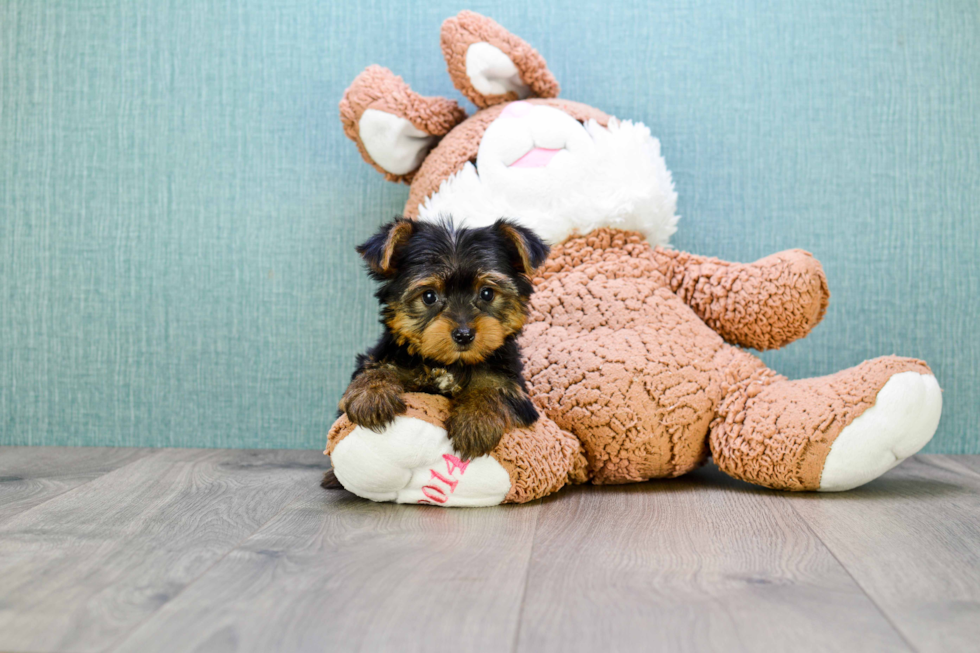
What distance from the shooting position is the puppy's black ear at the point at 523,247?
74.7 inches

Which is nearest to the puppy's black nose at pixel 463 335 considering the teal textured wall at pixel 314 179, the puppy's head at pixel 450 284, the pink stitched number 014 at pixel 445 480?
the puppy's head at pixel 450 284

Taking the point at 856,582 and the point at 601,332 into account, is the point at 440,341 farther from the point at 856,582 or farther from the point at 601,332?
the point at 856,582

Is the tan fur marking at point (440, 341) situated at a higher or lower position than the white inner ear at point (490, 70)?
lower

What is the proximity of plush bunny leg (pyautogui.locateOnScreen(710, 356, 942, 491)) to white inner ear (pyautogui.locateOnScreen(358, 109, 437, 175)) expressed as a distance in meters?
1.36

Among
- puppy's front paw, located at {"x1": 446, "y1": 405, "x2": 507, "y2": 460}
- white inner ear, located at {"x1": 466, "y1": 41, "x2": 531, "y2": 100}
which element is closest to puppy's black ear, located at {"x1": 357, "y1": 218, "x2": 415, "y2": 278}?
puppy's front paw, located at {"x1": 446, "y1": 405, "x2": 507, "y2": 460}

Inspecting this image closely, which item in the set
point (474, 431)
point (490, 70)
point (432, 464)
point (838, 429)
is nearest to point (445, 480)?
point (432, 464)

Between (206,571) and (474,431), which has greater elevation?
(474,431)

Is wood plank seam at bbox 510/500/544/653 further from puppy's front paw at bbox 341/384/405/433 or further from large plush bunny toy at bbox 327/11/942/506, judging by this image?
puppy's front paw at bbox 341/384/405/433

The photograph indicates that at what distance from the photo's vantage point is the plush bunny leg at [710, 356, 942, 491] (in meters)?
1.96

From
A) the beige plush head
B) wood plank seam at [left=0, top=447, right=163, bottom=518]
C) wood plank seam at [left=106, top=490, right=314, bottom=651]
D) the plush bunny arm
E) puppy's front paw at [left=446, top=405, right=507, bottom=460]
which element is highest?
the beige plush head

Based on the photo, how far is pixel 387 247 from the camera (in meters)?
1.81

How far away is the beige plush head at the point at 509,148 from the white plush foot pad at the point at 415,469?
2.39 ft

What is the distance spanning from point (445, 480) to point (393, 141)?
1.19 m

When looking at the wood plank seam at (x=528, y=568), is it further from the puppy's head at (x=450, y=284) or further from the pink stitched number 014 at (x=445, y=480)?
the puppy's head at (x=450, y=284)
